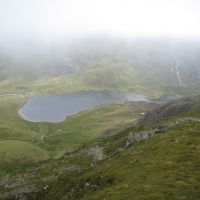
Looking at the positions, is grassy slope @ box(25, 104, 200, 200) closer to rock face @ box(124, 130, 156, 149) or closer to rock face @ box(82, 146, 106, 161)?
rock face @ box(124, 130, 156, 149)

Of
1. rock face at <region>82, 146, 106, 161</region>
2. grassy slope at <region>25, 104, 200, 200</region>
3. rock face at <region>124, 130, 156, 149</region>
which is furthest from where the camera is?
rock face at <region>82, 146, 106, 161</region>

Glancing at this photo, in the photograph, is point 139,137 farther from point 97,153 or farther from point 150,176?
point 150,176

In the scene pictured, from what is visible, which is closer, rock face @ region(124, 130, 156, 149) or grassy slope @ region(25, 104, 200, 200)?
grassy slope @ region(25, 104, 200, 200)

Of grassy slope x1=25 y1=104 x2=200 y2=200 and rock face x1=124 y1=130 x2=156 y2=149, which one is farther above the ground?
grassy slope x1=25 y1=104 x2=200 y2=200

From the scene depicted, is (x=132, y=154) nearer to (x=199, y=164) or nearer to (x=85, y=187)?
(x=85, y=187)

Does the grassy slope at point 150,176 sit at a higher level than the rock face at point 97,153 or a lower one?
higher

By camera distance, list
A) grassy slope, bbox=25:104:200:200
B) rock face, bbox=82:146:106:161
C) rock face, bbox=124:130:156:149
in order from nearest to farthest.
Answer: grassy slope, bbox=25:104:200:200 → rock face, bbox=124:130:156:149 → rock face, bbox=82:146:106:161

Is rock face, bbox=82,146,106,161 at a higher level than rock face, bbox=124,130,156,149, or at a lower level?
lower

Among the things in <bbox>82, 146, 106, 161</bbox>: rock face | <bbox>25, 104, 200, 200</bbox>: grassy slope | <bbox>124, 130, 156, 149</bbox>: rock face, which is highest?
<bbox>25, 104, 200, 200</bbox>: grassy slope

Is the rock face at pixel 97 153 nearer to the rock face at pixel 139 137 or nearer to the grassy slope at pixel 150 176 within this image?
the rock face at pixel 139 137

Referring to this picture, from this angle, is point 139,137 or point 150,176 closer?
point 150,176

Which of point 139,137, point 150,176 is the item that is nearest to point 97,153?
point 139,137

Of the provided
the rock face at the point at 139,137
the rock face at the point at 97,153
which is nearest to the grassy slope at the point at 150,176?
the rock face at the point at 139,137

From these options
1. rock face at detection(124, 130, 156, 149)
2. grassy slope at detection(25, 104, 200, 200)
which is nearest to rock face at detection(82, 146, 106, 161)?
rock face at detection(124, 130, 156, 149)
